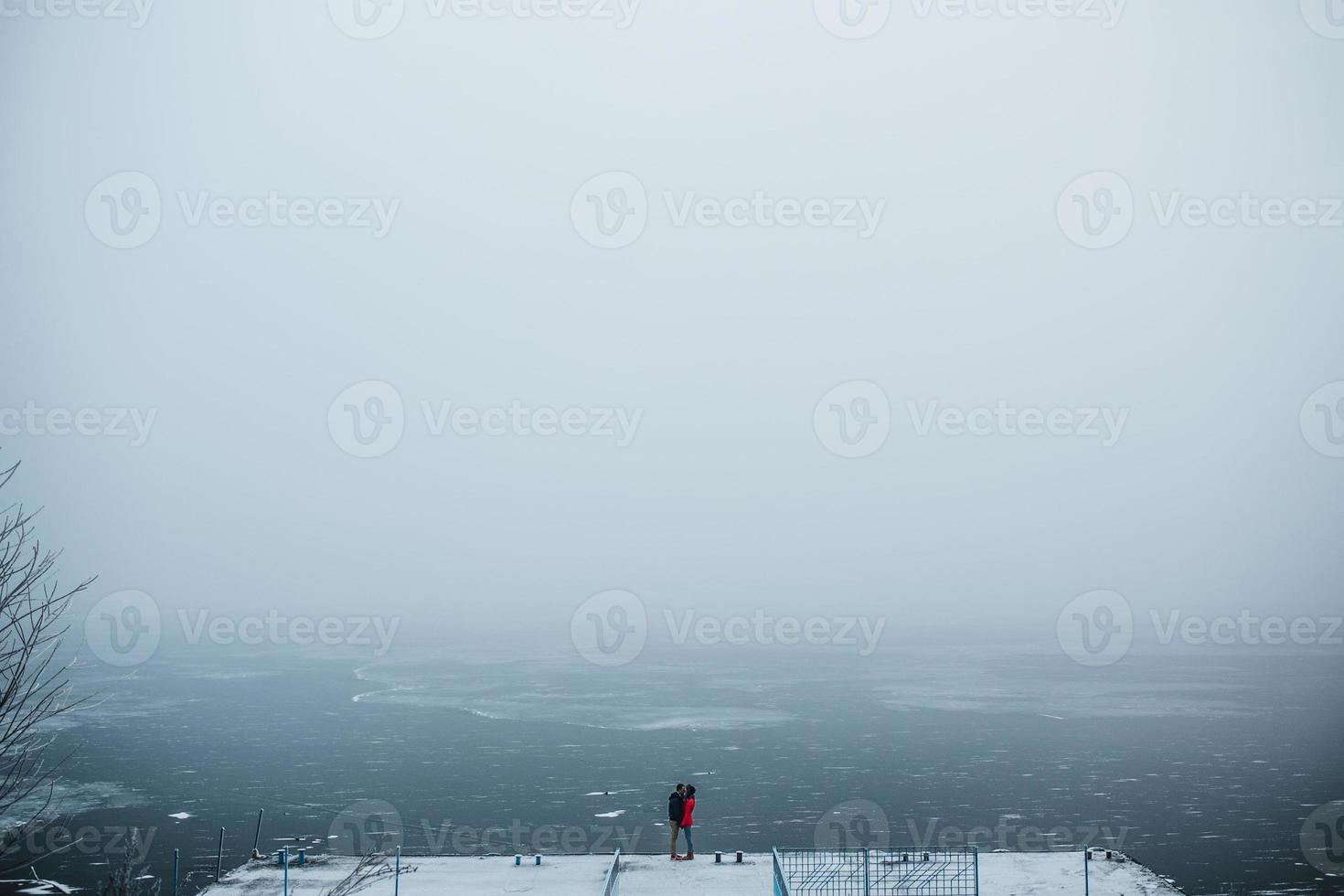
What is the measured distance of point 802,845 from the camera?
33406 mm

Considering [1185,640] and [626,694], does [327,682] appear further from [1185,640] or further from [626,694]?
[1185,640]

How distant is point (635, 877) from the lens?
1836cm

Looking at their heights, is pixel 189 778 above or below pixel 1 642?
below

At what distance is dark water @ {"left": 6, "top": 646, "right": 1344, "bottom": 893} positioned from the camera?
35500 millimetres

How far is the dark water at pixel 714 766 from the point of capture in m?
35.5

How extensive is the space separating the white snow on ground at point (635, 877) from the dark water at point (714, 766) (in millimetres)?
11204

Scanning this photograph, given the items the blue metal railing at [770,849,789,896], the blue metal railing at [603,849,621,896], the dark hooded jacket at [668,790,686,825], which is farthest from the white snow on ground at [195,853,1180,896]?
the blue metal railing at [770,849,789,896]

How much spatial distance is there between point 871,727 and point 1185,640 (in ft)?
426

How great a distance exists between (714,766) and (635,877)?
3167 cm

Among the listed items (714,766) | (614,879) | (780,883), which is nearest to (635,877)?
(614,879)

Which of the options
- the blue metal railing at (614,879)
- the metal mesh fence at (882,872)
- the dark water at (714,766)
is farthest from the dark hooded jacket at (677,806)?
the dark water at (714,766)

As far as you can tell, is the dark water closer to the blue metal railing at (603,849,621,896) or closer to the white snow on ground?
the white snow on ground

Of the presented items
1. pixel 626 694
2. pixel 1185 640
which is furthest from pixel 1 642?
pixel 1185 640

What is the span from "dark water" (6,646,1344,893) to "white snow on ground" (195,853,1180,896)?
11.2 meters
